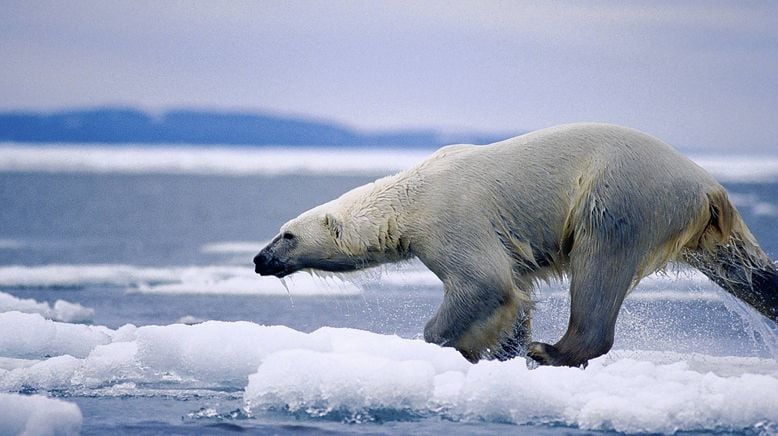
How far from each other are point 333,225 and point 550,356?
161 cm

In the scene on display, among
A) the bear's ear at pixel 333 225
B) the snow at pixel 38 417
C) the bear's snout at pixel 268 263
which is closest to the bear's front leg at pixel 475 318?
the bear's ear at pixel 333 225

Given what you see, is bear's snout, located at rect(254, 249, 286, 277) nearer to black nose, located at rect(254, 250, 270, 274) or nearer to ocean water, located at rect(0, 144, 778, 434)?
black nose, located at rect(254, 250, 270, 274)

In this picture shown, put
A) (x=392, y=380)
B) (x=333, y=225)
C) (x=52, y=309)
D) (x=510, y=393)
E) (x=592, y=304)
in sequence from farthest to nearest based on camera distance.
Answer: (x=52, y=309)
(x=333, y=225)
(x=592, y=304)
(x=392, y=380)
(x=510, y=393)

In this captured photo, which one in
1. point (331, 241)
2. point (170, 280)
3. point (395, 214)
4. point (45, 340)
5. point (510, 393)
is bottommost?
point (510, 393)

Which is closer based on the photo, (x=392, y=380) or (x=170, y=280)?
(x=392, y=380)

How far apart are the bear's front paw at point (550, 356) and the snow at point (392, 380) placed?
0.16 meters

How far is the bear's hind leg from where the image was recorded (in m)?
7.49

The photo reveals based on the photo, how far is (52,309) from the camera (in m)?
12.2

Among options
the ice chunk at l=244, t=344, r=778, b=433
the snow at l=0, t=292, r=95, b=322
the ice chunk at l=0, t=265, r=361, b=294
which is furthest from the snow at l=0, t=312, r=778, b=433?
the ice chunk at l=0, t=265, r=361, b=294

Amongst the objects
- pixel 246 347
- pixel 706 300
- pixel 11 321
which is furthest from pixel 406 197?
pixel 706 300

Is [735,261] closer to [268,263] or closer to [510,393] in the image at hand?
[510,393]

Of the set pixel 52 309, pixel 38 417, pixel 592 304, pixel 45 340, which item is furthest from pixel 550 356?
pixel 52 309

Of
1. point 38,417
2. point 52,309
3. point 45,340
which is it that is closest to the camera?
point 38,417

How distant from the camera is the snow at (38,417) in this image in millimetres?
6555
